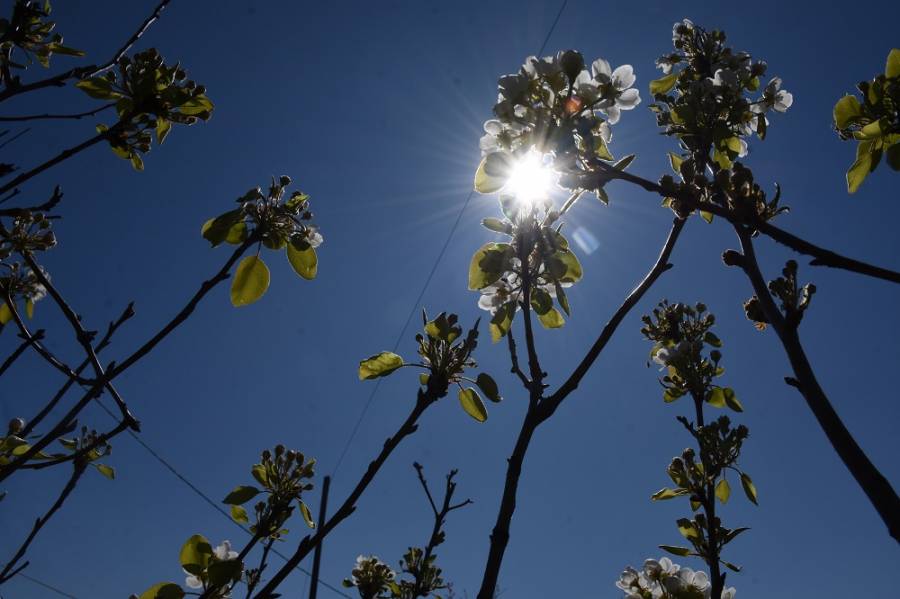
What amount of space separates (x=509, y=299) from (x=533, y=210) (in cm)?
31

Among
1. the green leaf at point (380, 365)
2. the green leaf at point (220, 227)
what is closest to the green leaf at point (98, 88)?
the green leaf at point (220, 227)

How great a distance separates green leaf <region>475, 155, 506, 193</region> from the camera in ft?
5.24

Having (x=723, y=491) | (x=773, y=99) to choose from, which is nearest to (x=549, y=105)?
(x=773, y=99)

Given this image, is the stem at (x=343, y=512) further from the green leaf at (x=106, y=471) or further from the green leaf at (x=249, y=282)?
the green leaf at (x=106, y=471)

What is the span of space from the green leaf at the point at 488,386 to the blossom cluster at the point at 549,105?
59 cm

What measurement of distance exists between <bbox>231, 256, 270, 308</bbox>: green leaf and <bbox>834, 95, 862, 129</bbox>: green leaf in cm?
178

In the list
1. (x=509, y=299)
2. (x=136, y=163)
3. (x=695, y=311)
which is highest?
(x=695, y=311)

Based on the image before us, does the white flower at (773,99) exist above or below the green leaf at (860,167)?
above

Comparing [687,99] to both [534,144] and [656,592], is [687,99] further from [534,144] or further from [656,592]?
[656,592]

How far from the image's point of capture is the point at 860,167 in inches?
63.4

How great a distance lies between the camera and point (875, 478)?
3.35ft

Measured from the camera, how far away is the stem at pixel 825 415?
1.00m

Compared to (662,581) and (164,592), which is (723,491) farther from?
(164,592)

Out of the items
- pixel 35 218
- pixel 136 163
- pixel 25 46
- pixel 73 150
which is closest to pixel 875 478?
pixel 73 150
